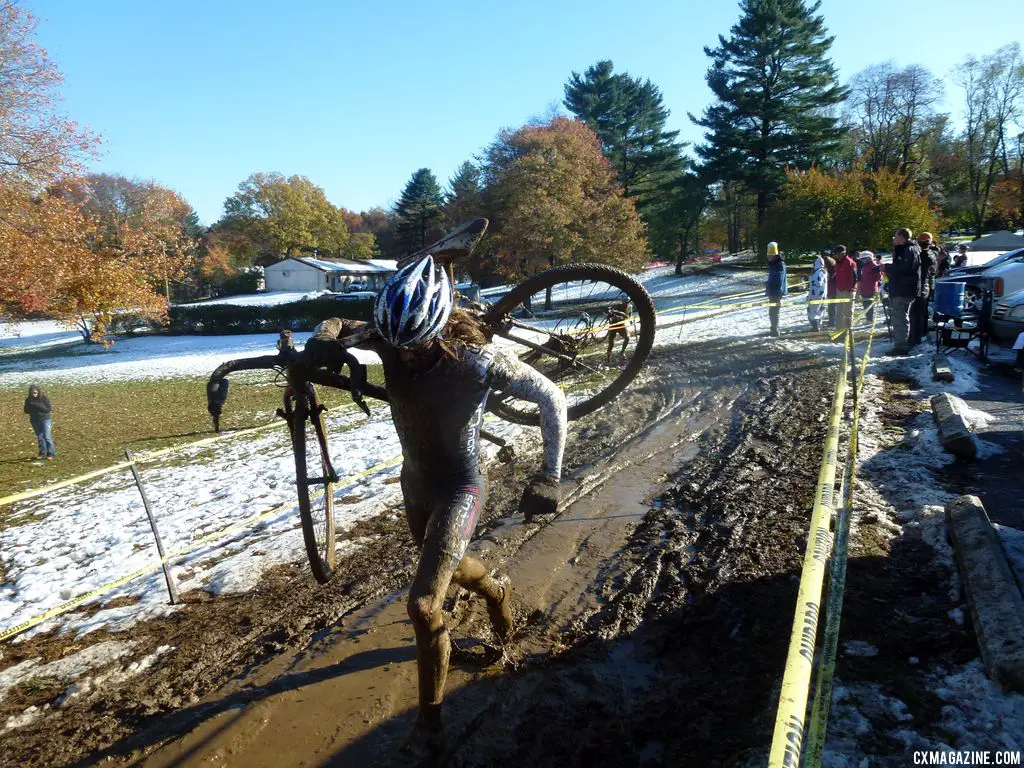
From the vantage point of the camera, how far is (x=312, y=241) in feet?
251

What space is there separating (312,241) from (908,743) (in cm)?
8086

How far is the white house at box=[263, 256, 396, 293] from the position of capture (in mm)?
68438

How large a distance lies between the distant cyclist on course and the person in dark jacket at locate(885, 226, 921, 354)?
34.5ft

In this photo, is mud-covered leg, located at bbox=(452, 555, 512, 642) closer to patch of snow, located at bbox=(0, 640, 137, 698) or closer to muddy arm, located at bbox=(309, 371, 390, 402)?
muddy arm, located at bbox=(309, 371, 390, 402)

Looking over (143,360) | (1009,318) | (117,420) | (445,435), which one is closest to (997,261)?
(1009,318)

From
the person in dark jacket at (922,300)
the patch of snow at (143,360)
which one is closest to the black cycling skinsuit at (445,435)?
the person in dark jacket at (922,300)

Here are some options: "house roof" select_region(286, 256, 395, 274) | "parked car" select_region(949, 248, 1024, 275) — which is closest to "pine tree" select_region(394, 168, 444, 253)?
"house roof" select_region(286, 256, 395, 274)

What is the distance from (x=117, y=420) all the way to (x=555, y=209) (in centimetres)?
1903

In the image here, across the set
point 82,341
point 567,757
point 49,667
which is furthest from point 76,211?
point 82,341

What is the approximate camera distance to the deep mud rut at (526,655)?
2.92 metres

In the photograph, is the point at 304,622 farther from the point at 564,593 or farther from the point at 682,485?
the point at 682,485

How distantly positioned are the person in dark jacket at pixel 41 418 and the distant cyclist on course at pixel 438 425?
11159 millimetres

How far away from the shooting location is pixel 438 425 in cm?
292

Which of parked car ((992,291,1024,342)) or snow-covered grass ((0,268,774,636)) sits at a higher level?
parked car ((992,291,1024,342))
